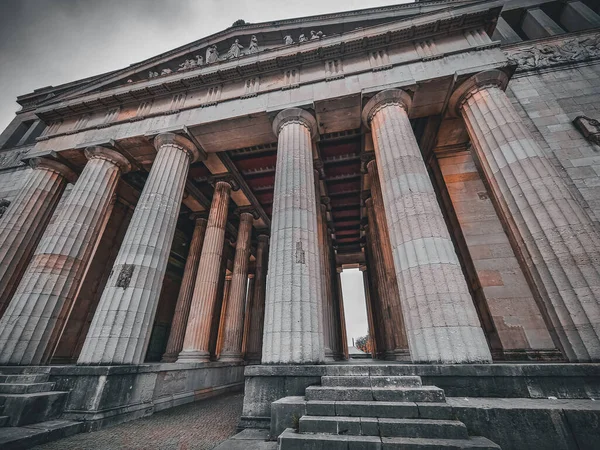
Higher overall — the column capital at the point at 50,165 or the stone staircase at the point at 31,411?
the column capital at the point at 50,165

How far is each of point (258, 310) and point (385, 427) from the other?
16.9 m

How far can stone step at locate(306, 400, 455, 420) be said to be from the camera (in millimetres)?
3867

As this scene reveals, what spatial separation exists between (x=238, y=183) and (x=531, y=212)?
13.5m

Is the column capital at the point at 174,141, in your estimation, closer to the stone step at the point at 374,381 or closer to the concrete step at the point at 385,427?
the stone step at the point at 374,381

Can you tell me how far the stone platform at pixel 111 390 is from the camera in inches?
239

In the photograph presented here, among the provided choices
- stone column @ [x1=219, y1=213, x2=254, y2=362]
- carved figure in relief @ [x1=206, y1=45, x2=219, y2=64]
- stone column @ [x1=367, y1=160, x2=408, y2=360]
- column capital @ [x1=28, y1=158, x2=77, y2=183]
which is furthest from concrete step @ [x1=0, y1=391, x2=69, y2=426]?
carved figure in relief @ [x1=206, y1=45, x2=219, y2=64]

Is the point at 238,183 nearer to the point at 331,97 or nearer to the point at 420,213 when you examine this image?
the point at 331,97

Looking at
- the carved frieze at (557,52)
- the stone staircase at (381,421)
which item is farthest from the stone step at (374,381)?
the carved frieze at (557,52)

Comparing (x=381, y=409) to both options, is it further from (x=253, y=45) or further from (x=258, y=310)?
(x=258, y=310)

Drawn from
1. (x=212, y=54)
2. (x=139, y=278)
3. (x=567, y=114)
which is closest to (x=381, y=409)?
(x=139, y=278)

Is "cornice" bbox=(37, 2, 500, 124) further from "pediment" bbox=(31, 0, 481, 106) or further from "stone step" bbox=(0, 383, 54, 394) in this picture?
"stone step" bbox=(0, 383, 54, 394)

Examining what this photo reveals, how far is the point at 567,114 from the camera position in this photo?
10.5m

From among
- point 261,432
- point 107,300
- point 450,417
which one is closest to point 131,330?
point 107,300

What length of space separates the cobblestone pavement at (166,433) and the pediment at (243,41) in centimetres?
1336
